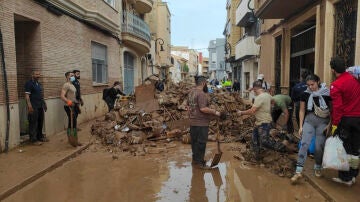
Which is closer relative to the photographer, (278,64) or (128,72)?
(278,64)

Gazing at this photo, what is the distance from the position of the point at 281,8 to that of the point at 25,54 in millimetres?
8138

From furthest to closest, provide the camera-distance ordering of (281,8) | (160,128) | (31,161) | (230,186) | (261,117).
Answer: (281,8), (160,128), (31,161), (261,117), (230,186)

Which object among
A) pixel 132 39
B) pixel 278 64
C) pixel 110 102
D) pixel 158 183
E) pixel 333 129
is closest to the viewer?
pixel 333 129

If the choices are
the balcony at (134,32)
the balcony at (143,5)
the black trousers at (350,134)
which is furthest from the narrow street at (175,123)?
the balcony at (143,5)

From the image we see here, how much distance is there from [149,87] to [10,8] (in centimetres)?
572

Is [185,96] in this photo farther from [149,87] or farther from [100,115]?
[100,115]

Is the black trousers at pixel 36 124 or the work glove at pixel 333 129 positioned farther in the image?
the black trousers at pixel 36 124

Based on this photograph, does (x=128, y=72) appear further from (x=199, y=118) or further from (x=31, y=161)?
(x=199, y=118)

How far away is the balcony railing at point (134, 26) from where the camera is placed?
64.2 feet

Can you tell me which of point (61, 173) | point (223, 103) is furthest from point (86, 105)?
point (61, 173)

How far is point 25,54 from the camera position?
376 inches

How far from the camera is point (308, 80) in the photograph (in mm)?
Answer: 5512

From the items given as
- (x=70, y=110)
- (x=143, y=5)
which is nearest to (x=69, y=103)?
(x=70, y=110)

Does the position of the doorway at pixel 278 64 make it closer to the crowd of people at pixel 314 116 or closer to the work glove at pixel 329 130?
the crowd of people at pixel 314 116
